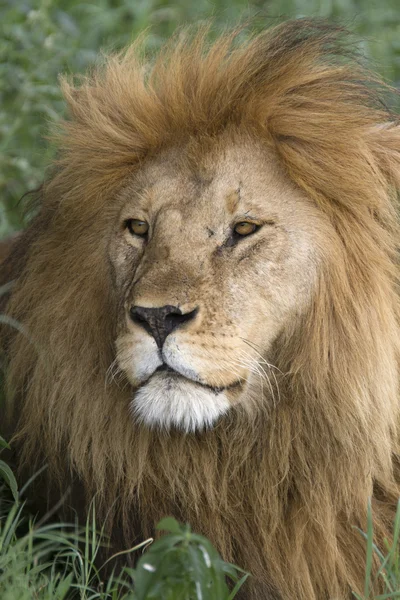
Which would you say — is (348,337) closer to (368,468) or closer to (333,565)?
(368,468)

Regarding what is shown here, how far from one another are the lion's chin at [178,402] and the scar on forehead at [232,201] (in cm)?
58

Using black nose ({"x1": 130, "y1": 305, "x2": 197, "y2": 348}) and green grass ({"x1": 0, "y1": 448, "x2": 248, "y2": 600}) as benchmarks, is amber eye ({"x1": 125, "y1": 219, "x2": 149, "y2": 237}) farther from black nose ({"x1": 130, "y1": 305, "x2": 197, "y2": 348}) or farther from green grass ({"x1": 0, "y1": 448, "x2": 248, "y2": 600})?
green grass ({"x1": 0, "y1": 448, "x2": 248, "y2": 600})

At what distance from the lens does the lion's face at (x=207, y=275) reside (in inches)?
119

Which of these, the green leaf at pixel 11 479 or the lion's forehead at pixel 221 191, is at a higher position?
the lion's forehead at pixel 221 191

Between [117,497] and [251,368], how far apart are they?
0.69 metres

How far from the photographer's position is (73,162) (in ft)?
12.1

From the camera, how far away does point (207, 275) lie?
3.13 meters

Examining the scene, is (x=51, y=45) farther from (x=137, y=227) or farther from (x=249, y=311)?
(x=249, y=311)

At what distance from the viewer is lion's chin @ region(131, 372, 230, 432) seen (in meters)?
3.00

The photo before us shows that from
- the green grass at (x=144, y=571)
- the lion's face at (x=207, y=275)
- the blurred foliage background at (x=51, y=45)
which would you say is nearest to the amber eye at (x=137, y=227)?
the lion's face at (x=207, y=275)

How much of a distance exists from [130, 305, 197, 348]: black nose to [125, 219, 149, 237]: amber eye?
0.45m

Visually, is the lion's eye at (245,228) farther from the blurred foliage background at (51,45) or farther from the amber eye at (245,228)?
the blurred foliage background at (51,45)

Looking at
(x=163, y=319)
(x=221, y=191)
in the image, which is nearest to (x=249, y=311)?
(x=163, y=319)

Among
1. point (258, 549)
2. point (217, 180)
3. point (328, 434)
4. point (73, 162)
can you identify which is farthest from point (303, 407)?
point (73, 162)
